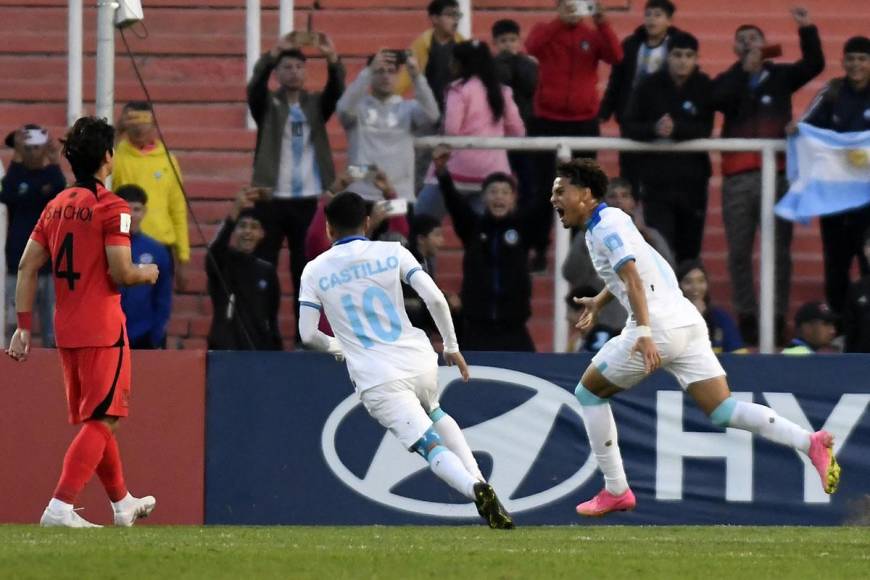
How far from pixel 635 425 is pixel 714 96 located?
2.57 m

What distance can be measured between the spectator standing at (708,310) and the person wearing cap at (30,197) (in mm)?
4121

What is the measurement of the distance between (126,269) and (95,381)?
593 mm

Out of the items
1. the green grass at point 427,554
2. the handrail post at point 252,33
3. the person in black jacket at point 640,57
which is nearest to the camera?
the green grass at point 427,554

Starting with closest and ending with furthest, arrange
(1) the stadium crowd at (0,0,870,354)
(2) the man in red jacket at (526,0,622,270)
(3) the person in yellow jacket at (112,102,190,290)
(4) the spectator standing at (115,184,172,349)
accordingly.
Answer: (4) the spectator standing at (115,184,172,349) → (1) the stadium crowd at (0,0,870,354) → (3) the person in yellow jacket at (112,102,190,290) → (2) the man in red jacket at (526,0,622,270)

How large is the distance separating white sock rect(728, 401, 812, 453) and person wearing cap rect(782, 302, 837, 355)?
8.73 feet

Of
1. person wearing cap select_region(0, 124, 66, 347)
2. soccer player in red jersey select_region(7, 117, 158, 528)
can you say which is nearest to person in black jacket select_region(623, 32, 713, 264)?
person wearing cap select_region(0, 124, 66, 347)

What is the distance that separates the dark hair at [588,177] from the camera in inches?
386

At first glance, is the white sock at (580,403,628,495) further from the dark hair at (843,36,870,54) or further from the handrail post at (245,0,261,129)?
the handrail post at (245,0,261,129)

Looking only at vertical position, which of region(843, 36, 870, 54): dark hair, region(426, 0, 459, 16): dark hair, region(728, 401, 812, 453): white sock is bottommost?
region(728, 401, 812, 453): white sock

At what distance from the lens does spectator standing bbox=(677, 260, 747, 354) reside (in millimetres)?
12438

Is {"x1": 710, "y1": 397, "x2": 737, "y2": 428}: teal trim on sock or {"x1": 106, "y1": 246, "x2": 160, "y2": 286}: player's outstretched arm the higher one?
{"x1": 106, "y1": 246, "x2": 160, "y2": 286}: player's outstretched arm

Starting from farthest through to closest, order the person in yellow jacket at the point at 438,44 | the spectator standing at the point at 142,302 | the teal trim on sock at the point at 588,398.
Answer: the person in yellow jacket at the point at 438,44 < the spectator standing at the point at 142,302 < the teal trim on sock at the point at 588,398

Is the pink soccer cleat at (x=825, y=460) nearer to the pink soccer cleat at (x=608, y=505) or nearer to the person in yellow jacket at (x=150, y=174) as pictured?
the pink soccer cleat at (x=608, y=505)

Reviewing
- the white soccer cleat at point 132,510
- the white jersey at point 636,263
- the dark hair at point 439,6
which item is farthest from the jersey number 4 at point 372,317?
the dark hair at point 439,6
